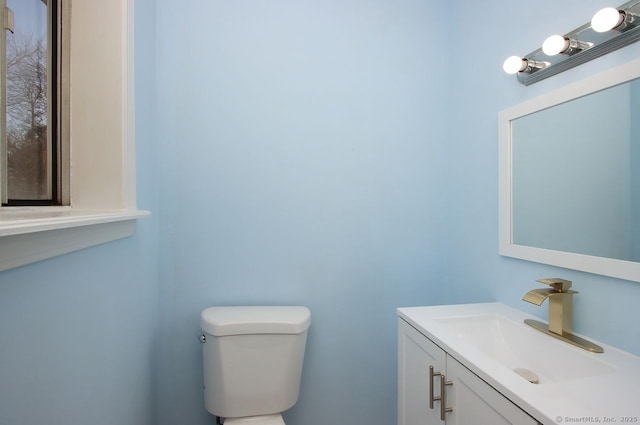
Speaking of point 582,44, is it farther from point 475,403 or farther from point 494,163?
point 475,403

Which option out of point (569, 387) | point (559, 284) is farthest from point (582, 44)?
point (569, 387)

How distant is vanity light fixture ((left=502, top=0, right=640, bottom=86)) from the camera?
0.77 meters

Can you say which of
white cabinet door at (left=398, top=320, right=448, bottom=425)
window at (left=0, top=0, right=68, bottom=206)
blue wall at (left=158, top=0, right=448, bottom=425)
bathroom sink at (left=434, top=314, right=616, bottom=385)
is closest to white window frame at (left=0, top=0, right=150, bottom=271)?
window at (left=0, top=0, right=68, bottom=206)

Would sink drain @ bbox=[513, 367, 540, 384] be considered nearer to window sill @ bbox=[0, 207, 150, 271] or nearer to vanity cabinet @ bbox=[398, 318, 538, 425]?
vanity cabinet @ bbox=[398, 318, 538, 425]

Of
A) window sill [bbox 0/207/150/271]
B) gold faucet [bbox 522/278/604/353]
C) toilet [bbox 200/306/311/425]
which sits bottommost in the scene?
toilet [bbox 200/306/311/425]

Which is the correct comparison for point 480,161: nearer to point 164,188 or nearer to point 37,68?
point 164,188

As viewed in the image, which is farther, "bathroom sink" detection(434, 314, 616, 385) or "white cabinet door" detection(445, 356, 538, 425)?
"bathroom sink" detection(434, 314, 616, 385)

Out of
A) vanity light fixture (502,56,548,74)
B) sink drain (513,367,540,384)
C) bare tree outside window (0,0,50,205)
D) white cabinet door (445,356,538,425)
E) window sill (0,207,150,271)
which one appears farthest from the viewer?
vanity light fixture (502,56,548,74)

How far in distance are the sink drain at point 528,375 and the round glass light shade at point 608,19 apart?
3.25ft

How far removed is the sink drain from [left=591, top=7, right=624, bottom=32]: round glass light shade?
3.25 ft

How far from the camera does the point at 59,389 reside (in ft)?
2.06

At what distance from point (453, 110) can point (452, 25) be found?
45cm

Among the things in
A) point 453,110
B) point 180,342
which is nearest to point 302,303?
point 180,342

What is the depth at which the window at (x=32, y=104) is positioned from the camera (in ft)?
2.48
